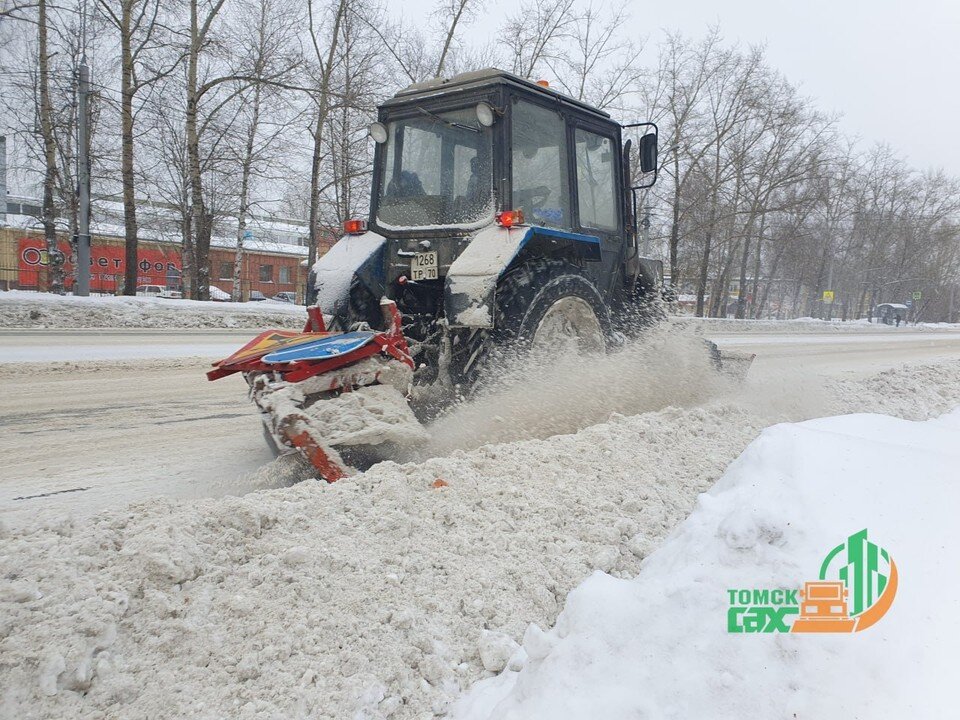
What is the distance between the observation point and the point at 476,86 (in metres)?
4.96

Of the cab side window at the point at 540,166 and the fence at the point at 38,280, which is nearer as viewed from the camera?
the cab side window at the point at 540,166

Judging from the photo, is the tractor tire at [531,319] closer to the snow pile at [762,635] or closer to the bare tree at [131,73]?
the snow pile at [762,635]

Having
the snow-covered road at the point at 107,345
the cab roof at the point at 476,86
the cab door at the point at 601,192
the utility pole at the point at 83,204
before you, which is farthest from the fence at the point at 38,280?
the cab door at the point at 601,192

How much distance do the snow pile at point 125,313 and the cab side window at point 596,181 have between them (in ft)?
32.5

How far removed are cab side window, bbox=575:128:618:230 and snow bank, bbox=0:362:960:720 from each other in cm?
295

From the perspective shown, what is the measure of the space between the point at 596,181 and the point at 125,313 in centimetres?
1028

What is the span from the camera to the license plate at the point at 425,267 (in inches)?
199

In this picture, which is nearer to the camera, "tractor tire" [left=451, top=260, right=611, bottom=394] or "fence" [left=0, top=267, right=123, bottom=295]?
"tractor tire" [left=451, top=260, right=611, bottom=394]

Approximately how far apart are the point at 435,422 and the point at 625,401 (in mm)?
1638

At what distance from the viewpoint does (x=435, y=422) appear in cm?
444

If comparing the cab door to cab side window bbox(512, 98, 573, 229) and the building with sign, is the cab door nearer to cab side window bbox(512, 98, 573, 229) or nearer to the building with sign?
cab side window bbox(512, 98, 573, 229)

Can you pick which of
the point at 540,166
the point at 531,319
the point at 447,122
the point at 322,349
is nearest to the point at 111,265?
the point at 447,122

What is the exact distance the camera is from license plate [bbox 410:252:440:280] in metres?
5.07

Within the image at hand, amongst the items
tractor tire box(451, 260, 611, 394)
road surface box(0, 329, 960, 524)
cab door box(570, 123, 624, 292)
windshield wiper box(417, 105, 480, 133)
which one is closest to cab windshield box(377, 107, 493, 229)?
windshield wiper box(417, 105, 480, 133)
